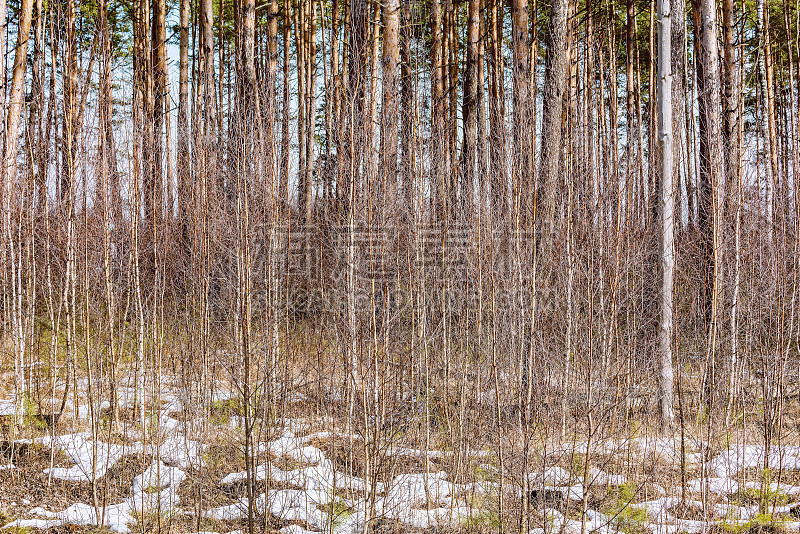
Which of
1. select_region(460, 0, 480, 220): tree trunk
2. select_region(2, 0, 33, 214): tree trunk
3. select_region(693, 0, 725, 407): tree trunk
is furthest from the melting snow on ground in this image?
select_region(460, 0, 480, 220): tree trunk

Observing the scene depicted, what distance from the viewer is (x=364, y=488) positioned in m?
4.40

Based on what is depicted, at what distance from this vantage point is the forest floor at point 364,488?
4.71m

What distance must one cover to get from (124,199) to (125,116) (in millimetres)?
881

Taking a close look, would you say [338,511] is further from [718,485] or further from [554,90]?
[554,90]

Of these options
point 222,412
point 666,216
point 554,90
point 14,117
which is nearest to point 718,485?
point 666,216

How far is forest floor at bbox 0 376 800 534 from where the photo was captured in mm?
4707

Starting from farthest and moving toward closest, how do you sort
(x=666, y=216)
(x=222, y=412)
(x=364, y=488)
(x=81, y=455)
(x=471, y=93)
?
(x=471, y=93) → (x=222, y=412) → (x=666, y=216) → (x=81, y=455) → (x=364, y=488)

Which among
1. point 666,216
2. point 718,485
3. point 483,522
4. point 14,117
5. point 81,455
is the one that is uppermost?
point 14,117

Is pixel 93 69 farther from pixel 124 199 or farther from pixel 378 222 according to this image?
pixel 378 222

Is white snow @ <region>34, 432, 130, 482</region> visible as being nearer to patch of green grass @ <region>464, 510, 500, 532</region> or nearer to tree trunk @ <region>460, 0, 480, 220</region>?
patch of green grass @ <region>464, 510, 500, 532</region>

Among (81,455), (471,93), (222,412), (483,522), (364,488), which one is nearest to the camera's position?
(364,488)

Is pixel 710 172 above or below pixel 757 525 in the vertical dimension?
above

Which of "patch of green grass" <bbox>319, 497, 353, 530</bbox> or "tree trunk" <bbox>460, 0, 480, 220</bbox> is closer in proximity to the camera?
"patch of green grass" <bbox>319, 497, 353, 530</bbox>

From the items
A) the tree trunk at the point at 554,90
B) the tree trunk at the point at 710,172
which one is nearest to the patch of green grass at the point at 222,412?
the tree trunk at the point at 554,90
